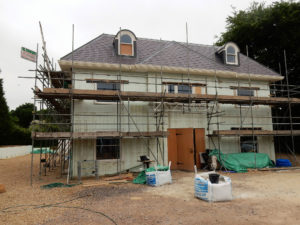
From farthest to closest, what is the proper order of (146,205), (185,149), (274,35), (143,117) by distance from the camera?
(274,35) < (185,149) < (143,117) < (146,205)

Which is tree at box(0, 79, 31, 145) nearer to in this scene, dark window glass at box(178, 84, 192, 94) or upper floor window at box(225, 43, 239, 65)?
dark window glass at box(178, 84, 192, 94)

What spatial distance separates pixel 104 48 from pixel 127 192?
30.4 feet

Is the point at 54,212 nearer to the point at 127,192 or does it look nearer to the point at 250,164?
the point at 127,192

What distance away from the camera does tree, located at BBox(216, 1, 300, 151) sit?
20875mm

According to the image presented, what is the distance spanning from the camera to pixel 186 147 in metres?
14.6

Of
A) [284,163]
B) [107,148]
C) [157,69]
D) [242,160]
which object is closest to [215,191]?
[107,148]

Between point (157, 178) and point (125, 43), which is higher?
point (125, 43)

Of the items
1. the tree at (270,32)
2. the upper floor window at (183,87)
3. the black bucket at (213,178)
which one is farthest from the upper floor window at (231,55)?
the black bucket at (213,178)

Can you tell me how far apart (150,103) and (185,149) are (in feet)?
13.9

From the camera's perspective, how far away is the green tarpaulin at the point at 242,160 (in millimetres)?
12714

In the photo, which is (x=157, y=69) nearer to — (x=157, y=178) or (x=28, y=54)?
(x=157, y=178)

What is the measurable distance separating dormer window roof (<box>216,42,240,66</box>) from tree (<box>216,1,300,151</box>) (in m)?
6.46

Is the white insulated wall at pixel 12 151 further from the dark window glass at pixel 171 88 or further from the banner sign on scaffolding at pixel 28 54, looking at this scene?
the dark window glass at pixel 171 88

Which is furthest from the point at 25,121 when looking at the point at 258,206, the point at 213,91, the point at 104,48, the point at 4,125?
the point at 258,206
